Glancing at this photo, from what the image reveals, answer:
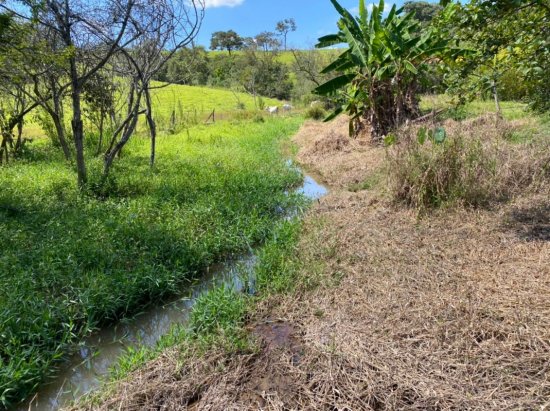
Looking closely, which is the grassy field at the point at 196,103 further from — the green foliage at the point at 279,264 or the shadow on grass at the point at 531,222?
the shadow on grass at the point at 531,222

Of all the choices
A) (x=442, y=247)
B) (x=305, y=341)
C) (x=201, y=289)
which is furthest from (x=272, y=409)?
Result: (x=442, y=247)

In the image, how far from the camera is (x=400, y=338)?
297 centimetres

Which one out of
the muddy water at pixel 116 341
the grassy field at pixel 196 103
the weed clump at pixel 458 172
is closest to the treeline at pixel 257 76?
the grassy field at pixel 196 103

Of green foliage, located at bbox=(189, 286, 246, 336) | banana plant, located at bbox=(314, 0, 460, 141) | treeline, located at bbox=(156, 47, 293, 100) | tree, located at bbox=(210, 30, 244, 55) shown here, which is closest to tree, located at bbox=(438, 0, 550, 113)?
green foliage, located at bbox=(189, 286, 246, 336)

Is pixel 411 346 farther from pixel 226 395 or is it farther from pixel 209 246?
pixel 209 246

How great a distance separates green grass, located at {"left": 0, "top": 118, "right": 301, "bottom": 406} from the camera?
133 inches

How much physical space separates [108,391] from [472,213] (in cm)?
460

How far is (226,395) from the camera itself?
2.67 metres

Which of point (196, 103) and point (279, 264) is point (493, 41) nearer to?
point (279, 264)

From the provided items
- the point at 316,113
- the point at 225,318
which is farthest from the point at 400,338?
the point at 316,113

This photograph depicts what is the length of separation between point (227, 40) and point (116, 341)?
6690 cm

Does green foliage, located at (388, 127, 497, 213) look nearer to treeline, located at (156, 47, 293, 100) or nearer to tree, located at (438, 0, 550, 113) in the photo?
tree, located at (438, 0, 550, 113)

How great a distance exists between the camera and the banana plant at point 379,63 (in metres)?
9.49

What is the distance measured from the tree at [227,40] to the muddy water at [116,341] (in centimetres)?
6367
